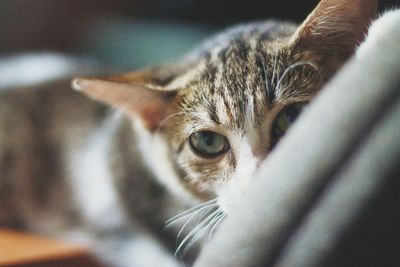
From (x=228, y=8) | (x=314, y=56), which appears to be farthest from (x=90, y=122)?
(x=314, y=56)

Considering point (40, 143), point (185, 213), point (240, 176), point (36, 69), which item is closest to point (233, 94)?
point (240, 176)

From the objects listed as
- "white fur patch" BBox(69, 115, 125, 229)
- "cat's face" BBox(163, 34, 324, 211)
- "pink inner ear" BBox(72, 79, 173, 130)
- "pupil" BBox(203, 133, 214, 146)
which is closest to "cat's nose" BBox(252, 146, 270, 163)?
"cat's face" BBox(163, 34, 324, 211)

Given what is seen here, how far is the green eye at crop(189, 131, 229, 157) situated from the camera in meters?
0.86

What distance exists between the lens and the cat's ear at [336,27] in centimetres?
73

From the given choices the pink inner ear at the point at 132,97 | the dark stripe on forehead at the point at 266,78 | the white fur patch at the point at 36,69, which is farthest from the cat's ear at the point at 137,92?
the white fur patch at the point at 36,69

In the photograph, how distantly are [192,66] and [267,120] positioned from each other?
0.84 feet

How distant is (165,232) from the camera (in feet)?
3.37

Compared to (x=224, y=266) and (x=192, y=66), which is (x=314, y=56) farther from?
(x=224, y=266)

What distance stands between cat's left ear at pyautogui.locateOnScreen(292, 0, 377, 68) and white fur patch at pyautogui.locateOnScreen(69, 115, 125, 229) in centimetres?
52

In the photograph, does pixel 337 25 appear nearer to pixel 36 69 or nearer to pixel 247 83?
pixel 247 83

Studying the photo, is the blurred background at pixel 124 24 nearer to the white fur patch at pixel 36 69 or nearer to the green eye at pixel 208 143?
the white fur patch at pixel 36 69

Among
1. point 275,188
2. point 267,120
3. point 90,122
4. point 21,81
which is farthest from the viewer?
point 21,81

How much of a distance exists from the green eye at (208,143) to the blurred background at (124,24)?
46cm

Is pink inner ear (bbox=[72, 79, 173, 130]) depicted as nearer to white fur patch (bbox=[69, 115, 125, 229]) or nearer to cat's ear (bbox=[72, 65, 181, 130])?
cat's ear (bbox=[72, 65, 181, 130])
